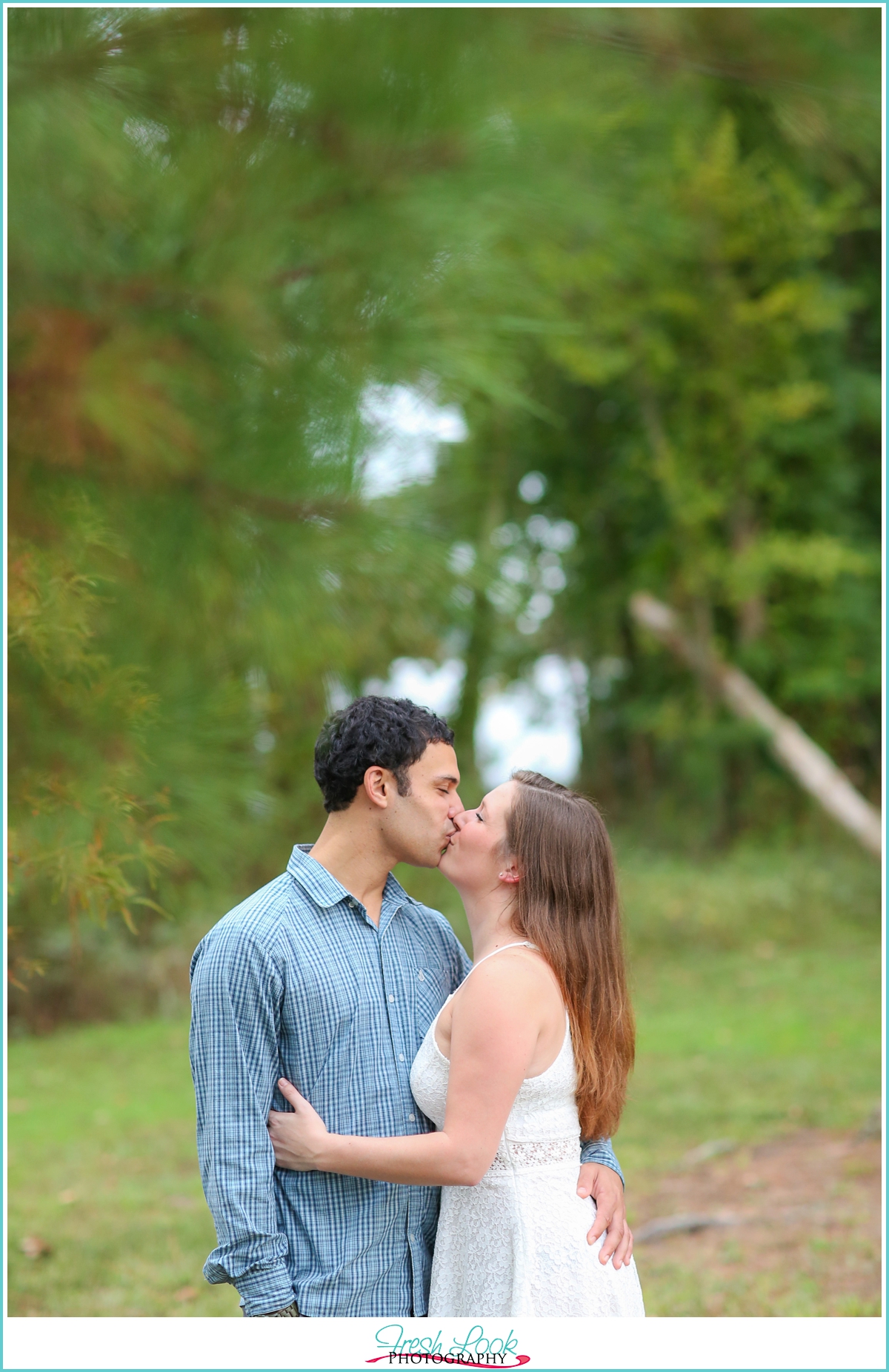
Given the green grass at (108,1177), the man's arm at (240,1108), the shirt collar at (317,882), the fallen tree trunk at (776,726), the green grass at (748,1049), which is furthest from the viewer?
the fallen tree trunk at (776,726)

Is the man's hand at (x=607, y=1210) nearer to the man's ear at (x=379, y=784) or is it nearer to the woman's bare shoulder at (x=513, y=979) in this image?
the woman's bare shoulder at (x=513, y=979)

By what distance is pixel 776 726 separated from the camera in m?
7.94

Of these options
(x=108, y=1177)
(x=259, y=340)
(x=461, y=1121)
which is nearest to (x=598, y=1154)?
(x=461, y=1121)

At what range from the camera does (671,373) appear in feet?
27.7

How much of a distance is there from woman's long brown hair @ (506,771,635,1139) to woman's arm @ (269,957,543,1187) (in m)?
0.10

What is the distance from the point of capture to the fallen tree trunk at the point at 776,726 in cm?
745

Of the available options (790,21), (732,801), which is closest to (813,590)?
(732,801)

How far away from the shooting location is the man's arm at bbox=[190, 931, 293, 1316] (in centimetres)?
110

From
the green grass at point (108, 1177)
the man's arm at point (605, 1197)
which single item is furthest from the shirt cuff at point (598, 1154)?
the green grass at point (108, 1177)

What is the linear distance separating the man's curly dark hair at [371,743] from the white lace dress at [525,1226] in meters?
0.27

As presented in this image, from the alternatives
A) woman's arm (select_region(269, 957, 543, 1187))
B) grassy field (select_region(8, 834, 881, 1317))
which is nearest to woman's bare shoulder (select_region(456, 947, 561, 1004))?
woman's arm (select_region(269, 957, 543, 1187))

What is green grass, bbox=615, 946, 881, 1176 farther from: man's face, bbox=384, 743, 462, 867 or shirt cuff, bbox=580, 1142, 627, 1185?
man's face, bbox=384, 743, 462, 867

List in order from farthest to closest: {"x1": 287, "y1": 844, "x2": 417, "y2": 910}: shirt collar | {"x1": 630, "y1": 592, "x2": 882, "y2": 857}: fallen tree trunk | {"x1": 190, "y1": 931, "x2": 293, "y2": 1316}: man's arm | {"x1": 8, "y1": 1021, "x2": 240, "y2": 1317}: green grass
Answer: {"x1": 630, "y1": 592, "x2": 882, "y2": 857}: fallen tree trunk, {"x1": 8, "y1": 1021, "x2": 240, "y2": 1317}: green grass, {"x1": 287, "y1": 844, "x2": 417, "y2": 910}: shirt collar, {"x1": 190, "y1": 931, "x2": 293, "y2": 1316}: man's arm

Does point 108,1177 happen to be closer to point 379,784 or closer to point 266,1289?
point 266,1289
